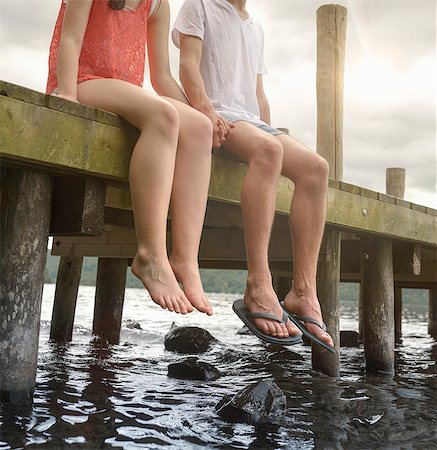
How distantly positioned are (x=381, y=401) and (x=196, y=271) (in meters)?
1.91

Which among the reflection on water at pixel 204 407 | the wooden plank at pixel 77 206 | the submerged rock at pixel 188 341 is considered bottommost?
the reflection on water at pixel 204 407

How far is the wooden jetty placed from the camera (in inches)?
109

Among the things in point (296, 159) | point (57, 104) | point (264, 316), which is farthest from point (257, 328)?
point (57, 104)

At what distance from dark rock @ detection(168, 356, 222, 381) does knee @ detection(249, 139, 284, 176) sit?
1951 mm

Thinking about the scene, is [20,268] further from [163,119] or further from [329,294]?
[329,294]

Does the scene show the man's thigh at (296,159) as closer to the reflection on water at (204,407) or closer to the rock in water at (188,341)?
the reflection on water at (204,407)

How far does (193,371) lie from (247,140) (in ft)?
6.77

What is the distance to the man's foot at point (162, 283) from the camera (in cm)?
274

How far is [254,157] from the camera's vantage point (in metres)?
3.26

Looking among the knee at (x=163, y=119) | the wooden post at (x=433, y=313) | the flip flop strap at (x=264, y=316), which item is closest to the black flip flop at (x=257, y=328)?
the flip flop strap at (x=264, y=316)

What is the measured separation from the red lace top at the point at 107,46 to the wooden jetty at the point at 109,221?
1.20 feet

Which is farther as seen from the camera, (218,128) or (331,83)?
(331,83)

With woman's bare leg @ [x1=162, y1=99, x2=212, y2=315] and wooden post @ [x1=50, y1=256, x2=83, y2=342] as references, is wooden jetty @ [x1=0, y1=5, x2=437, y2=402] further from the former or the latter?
woman's bare leg @ [x1=162, y1=99, x2=212, y2=315]

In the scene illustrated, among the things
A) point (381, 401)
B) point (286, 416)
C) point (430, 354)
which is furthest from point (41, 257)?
point (430, 354)
